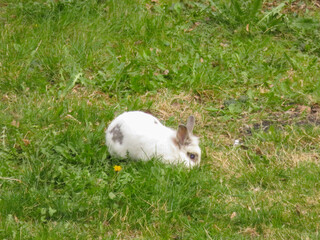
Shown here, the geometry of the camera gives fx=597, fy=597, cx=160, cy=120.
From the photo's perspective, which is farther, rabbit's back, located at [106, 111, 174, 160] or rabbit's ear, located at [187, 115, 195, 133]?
rabbit's ear, located at [187, 115, 195, 133]

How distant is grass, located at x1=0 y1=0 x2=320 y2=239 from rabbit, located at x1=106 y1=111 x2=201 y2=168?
0.34 feet

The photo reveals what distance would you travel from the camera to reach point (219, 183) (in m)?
4.92

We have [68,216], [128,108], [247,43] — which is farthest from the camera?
[247,43]

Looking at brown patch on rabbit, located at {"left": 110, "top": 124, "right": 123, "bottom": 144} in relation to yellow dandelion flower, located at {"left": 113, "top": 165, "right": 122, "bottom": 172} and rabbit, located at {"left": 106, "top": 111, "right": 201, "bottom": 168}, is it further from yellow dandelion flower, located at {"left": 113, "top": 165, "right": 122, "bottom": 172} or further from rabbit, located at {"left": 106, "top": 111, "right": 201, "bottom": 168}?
yellow dandelion flower, located at {"left": 113, "top": 165, "right": 122, "bottom": 172}

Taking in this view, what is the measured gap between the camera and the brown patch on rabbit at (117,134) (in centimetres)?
511

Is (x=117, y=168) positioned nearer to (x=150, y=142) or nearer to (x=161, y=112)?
(x=150, y=142)

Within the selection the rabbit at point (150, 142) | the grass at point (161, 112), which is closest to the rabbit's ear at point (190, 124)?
the rabbit at point (150, 142)

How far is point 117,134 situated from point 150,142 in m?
0.32

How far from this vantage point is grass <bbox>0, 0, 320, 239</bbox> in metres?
4.39

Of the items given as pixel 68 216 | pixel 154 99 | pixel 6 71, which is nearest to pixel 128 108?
pixel 154 99

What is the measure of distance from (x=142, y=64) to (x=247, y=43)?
150 centimetres

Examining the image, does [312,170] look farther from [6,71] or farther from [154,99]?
[6,71]

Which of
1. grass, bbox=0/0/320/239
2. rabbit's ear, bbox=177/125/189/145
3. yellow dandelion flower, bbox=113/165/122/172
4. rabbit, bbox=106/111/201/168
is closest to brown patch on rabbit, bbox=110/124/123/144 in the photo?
rabbit, bbox=106/111/201/168

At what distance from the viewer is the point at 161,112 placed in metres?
6.14
